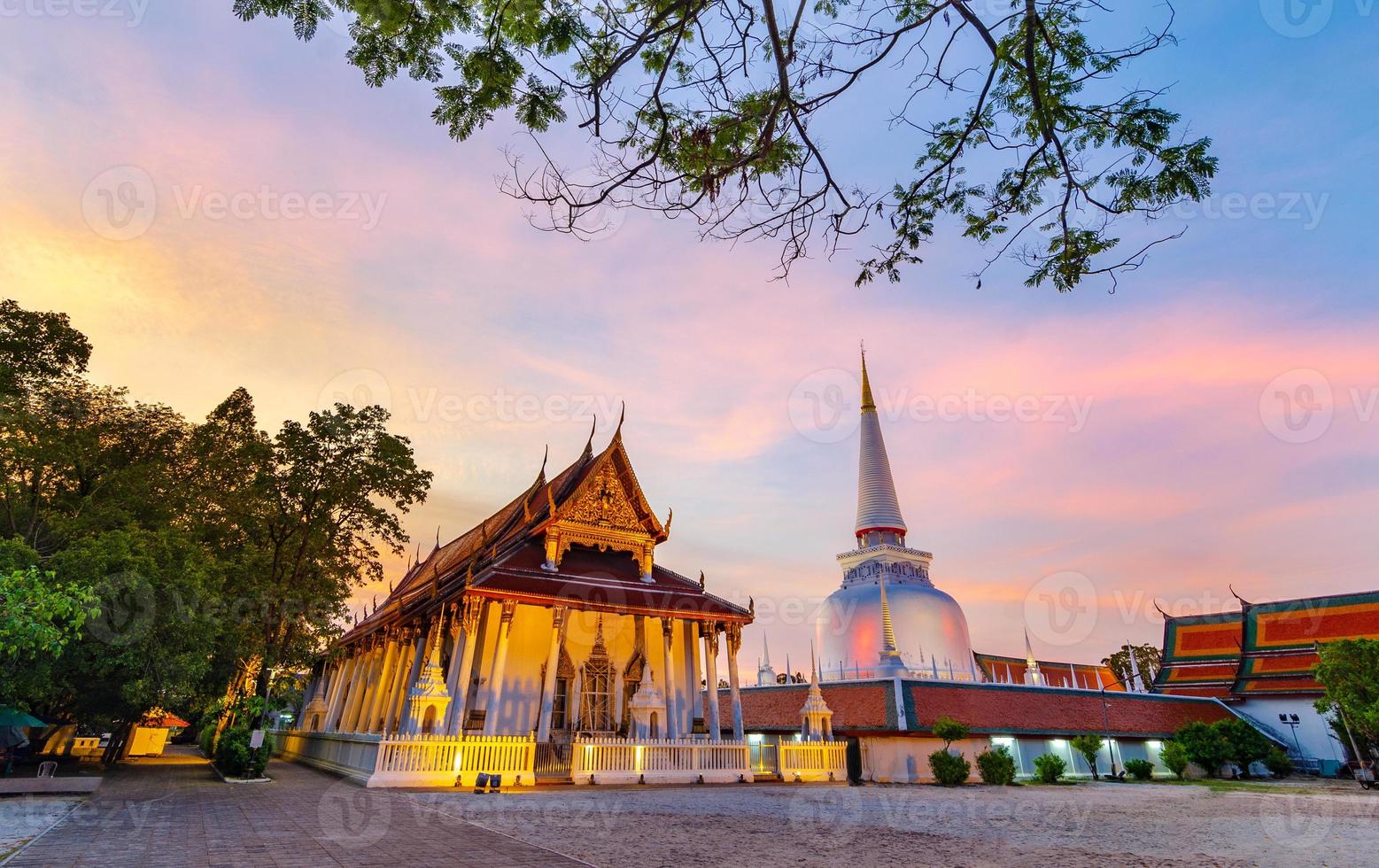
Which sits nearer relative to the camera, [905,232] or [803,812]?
[905,232]

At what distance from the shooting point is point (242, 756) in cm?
1413

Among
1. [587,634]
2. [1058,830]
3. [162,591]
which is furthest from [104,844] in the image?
[587,634]

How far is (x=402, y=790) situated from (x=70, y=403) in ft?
40.5

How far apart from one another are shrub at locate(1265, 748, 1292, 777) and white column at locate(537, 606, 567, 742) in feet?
90.9

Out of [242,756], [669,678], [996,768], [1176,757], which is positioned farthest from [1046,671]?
[242,756]

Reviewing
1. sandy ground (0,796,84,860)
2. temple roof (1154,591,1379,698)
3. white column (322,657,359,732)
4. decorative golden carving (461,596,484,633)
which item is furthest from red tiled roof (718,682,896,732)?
temple roof (1154,591,1379,698)

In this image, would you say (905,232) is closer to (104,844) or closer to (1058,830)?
(1058,830)

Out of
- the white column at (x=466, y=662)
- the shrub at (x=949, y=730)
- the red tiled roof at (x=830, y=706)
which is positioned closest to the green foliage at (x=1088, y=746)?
the shrub at (x=949, y=730)

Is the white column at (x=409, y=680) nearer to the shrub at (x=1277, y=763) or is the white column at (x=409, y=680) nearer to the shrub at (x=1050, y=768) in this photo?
the shrub at (x=1050, y=768)

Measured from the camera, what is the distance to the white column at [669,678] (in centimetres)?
1802

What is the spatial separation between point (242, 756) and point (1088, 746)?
25.1m

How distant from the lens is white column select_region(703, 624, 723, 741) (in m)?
18.2

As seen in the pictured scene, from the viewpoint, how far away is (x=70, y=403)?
15539mm

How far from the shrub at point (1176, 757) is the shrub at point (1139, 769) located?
90 cm
